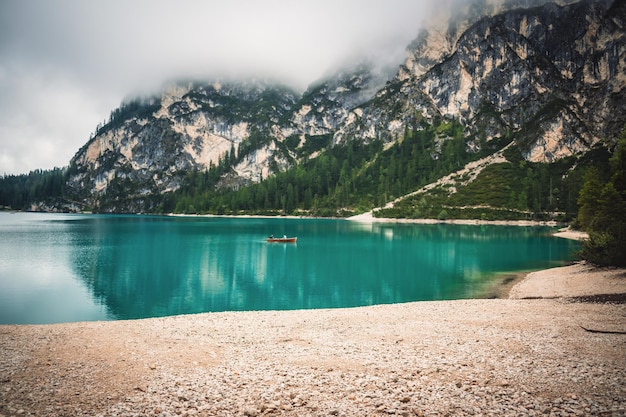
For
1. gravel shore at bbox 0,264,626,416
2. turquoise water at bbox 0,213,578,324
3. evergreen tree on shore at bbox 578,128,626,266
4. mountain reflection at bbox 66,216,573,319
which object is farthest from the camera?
evergreen tree on shore at bbox 578,128,626,266

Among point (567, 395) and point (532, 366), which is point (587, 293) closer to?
point (532, 366)

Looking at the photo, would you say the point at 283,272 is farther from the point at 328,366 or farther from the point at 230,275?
the point at 328,366

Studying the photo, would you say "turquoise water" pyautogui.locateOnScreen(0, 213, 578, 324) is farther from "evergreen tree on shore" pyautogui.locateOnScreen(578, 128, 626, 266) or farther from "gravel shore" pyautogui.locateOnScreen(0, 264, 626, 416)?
"gravel shore" pyautogui.locateOnScreen(0, 264, 626, 416)

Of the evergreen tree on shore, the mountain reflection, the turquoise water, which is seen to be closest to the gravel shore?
the turquoise water

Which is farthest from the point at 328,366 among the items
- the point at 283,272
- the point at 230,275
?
the point at 283,272

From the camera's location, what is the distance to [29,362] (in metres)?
14.0

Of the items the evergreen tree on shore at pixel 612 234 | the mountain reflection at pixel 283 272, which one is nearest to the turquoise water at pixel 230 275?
the mountain reflection at pixel 283 272

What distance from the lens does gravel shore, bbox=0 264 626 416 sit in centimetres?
995

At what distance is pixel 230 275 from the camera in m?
47.2

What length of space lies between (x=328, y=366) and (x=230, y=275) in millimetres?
35867

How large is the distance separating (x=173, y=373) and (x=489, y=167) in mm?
206064

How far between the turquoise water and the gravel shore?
11213 millimetres

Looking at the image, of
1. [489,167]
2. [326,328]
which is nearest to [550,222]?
[489,167]

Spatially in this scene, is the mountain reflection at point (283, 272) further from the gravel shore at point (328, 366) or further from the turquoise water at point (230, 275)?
the gravel shore at point (328, 366)
